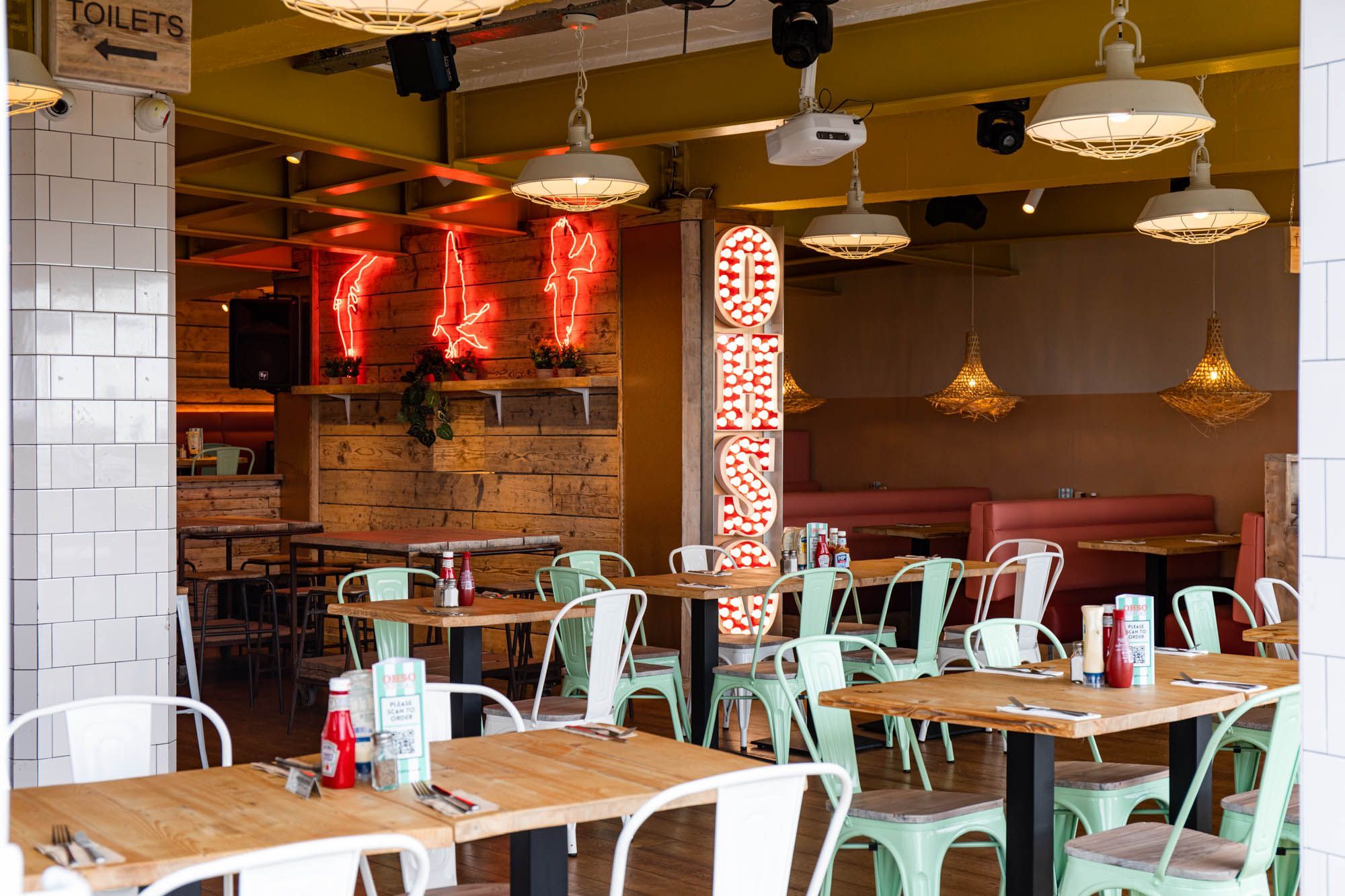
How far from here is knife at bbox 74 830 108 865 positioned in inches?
78.8

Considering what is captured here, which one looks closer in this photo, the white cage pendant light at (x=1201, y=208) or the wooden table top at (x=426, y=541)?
the white cage pendant light at (x=1201, y=208)

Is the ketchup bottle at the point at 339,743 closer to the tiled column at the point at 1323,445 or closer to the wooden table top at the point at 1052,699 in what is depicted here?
the wooden table top at the point at 1052,699

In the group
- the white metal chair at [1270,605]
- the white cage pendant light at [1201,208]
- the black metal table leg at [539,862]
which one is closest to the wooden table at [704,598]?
the white metal chair at [1270,605]

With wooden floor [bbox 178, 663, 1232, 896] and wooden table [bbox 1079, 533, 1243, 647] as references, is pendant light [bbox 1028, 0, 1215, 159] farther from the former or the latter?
wooden table [bbox 1079, 533, 1243, 647]

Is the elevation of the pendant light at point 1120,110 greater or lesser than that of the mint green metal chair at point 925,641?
greater

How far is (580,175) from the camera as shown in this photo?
205 inches

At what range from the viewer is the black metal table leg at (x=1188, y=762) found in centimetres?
363

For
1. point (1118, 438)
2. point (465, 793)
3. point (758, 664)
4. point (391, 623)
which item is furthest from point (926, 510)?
point (465, 793)

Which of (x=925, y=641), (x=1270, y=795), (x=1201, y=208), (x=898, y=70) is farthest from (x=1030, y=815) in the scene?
(x=898, y=70)

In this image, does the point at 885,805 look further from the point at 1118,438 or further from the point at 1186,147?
the point at 1118,438

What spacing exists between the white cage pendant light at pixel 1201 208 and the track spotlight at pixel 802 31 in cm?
162

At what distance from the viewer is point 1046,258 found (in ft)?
38.0

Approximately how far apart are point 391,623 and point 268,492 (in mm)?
5462

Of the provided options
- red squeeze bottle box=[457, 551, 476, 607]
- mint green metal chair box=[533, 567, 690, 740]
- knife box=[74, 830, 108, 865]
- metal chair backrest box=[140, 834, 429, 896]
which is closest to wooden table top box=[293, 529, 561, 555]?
mint green metal chair box=[533, 567, 690, 740]
